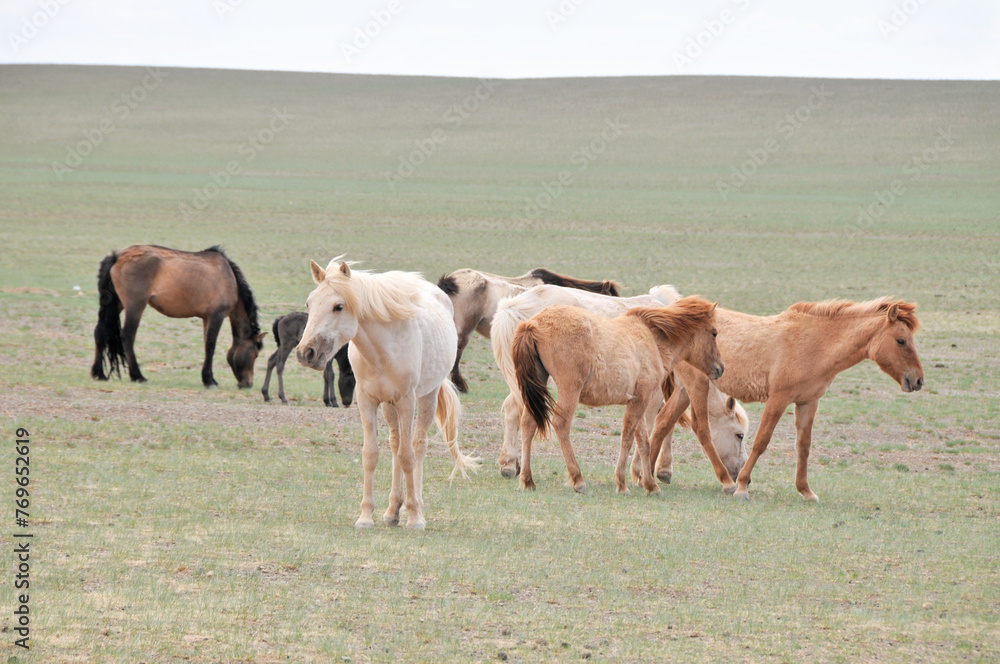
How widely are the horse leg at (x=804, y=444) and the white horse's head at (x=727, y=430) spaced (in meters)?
0.68

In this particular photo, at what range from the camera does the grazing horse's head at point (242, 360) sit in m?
13.8

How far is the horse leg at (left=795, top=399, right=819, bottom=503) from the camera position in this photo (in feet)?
28.5

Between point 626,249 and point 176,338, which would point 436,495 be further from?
point 626,249

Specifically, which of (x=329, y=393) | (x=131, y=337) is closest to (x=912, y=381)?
(x=329, y=393)

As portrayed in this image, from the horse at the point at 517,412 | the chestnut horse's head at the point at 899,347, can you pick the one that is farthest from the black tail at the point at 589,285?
the chestnut horse's head at the point at 899,347

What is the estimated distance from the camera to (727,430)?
952 centimetres

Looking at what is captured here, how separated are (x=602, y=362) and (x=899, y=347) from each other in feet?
8.03

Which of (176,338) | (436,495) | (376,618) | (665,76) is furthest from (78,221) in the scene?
(665,76)

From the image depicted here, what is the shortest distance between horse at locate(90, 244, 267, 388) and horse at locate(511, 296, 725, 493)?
21.4 feet

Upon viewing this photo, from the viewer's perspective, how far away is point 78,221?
34281 mm

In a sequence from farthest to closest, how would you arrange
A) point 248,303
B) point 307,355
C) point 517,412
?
point 248,303
point 517,412
point 307,355

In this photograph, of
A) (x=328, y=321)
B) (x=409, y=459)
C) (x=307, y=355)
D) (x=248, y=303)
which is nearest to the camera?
(x=307, y=355)

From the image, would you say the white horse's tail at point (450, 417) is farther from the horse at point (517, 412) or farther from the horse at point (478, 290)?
the horse at point (478, 290)

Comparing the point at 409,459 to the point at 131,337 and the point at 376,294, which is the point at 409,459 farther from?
the point at 131,337
